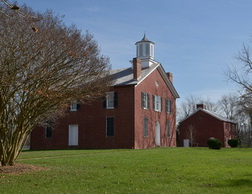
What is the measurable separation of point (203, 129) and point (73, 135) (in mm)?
18699

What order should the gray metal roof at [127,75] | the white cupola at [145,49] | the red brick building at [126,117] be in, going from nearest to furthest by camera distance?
the red brick building at [126,117] → the gray metal roof at [127,75] → the white cupola at [145,49]

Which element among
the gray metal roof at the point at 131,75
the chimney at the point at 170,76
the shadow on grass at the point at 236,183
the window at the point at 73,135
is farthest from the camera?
the chimney at the point at 170,76

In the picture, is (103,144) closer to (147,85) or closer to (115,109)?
(115,109)

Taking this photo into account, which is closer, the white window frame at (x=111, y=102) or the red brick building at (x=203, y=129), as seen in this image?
the white window frame at (x=111, y=102)

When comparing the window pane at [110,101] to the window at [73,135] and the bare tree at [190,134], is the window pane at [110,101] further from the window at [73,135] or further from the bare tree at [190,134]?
the bare tree at [190,134]

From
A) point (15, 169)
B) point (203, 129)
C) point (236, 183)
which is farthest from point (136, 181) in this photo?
point (203, 129)

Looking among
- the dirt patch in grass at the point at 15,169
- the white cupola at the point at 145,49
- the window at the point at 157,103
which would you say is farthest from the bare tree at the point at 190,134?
the dirt patch in grass at the point at 15,169

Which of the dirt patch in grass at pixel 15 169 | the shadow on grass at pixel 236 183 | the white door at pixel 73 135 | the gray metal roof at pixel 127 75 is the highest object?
the gray metal roof at pixel 127 75

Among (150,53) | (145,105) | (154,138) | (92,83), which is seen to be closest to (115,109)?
(145,105)

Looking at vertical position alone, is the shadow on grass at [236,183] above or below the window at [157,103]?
below

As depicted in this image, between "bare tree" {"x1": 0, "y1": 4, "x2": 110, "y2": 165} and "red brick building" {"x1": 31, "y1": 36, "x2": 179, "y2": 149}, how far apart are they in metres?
12.6

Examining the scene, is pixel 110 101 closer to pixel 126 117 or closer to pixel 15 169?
pixel 126 117

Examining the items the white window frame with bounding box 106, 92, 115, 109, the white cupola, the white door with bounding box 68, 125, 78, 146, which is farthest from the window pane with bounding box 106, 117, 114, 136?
the white cupola

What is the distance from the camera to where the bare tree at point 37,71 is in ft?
36.0
